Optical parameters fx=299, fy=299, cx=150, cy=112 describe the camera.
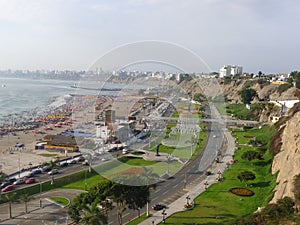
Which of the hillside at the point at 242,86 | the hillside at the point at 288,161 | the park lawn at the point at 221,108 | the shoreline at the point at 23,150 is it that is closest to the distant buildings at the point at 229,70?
the hillside at the point at 242,86

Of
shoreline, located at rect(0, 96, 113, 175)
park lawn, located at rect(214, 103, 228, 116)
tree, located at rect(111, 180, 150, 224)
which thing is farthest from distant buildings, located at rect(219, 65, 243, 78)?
tree, located at rect(111, 180, 150, 224)

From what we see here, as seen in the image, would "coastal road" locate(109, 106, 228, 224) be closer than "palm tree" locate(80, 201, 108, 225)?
No

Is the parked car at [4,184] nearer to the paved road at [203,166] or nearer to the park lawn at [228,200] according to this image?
the paved road at [203,166]

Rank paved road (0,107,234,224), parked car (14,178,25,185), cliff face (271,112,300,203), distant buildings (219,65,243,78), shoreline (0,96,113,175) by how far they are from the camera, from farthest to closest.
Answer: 1. distant buildings (219,65,243,78)
2. shoreline (0,96,113,175)
3. parked car (14,178,25,185)
4. paved road (0,107,234,224)
5. cliff face (271,112,300,203)

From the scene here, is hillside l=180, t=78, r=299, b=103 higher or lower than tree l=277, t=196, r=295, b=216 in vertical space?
higher

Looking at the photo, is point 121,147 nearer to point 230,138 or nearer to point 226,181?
point 226,181

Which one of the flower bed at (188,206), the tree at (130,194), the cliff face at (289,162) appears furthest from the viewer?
the flower bed at (188,206)

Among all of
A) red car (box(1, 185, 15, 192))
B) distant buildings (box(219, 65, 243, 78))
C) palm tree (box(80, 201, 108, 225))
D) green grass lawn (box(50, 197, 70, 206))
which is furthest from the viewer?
distant buildings (box(219, 65, 243, 78))

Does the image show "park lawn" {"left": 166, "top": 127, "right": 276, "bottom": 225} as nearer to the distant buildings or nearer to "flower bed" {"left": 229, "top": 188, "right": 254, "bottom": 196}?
"flower bed" {"left": 229, "top": 188, "right": 254, "bottom": 196}

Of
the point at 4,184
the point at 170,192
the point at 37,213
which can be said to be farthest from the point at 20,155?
the point at 170,192
